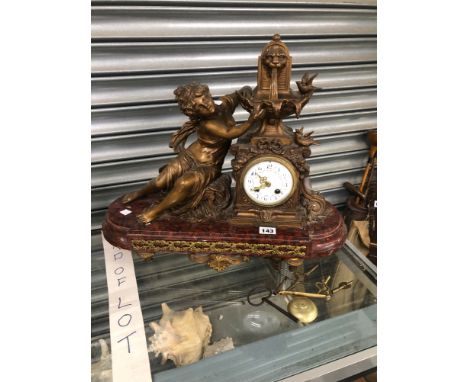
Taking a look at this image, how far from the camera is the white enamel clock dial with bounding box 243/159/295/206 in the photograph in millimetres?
1274

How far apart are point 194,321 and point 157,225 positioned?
0.35m

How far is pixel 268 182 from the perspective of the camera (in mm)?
1289

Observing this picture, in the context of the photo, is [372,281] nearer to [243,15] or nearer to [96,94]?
[243,15]

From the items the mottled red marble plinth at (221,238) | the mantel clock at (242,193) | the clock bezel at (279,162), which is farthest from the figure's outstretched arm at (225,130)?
the mottled red marble plinth at (221,238)

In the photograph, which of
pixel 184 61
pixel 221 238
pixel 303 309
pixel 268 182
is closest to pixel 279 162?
pixel 268 182

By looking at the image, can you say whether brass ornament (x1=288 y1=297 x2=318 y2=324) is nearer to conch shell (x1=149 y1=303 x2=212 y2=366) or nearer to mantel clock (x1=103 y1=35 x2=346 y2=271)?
mantel clock (x1=103 y1=35 x2=346 y2=271)

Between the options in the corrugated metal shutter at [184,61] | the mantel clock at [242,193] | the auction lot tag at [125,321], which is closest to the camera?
the auction lot tag at [125,321]

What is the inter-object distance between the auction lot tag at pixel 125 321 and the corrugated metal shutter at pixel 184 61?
0.08m

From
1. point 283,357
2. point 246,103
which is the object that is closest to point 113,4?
point 246,103

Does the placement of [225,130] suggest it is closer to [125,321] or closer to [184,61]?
[184,61]

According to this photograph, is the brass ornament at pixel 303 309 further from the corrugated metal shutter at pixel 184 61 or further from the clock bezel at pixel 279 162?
the corrugated metal shutter at pixel 184 61

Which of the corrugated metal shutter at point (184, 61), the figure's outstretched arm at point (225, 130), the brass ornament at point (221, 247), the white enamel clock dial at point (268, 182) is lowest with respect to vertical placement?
the brass ornament at point (221, 247)

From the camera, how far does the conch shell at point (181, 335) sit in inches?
46.6

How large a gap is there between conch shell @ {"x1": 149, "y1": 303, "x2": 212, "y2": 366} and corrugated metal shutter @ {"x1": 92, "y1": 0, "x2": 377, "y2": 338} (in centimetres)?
33
